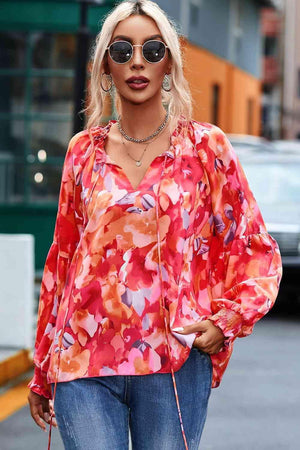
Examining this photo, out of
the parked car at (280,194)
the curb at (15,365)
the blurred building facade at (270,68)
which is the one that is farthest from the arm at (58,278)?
the blurred building facade at (270,68)

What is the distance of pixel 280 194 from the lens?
1379 centimetres

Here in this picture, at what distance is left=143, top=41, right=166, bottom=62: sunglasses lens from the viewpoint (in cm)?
299

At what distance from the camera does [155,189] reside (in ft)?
9.53

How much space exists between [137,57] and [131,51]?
0.02m

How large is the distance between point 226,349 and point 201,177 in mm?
446

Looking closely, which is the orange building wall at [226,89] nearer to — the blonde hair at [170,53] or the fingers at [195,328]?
the blonde hair at [170,53]

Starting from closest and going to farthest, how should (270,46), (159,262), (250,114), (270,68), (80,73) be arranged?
(159,262) → (80,73) → (250,114) → (270,68) → (270,46)

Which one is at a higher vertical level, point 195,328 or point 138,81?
point 138,81

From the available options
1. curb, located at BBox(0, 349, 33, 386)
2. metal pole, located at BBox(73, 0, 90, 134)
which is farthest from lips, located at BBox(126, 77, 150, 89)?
metal pole, located at BBox(73, 0, 90, 134)

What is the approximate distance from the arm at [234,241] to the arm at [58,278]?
377mm

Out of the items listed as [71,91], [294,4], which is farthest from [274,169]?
[294,4]

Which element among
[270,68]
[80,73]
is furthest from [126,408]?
[270,68]

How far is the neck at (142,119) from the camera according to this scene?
3055 millimetres

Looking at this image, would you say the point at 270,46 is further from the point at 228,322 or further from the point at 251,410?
the point at 228,322
